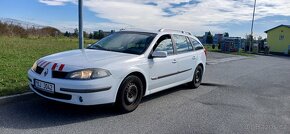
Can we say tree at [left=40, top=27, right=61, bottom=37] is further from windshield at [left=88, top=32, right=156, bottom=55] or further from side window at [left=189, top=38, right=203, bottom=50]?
windshield at [left=88, top=32, right=156, bottom=55]

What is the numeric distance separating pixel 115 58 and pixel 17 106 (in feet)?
6.25

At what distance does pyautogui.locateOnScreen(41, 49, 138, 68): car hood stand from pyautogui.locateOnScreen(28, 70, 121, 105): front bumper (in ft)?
0.97

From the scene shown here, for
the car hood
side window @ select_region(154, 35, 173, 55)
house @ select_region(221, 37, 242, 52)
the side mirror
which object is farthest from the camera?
house @ select_region(221, 37, 242, 52)

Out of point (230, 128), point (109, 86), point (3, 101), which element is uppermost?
point (109, 86)

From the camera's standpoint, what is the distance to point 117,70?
192 inches

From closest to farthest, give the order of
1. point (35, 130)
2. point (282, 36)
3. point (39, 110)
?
1. point (35, 130)
2. point (39, 110)
3. point (282, 36)

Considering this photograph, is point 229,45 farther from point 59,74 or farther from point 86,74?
point 59,74

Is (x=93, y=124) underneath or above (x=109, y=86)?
underneath

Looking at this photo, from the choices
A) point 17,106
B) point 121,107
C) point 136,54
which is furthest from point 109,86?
point 17,106

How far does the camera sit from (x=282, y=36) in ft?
160

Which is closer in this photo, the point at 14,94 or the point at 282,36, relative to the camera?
the point at 14,94

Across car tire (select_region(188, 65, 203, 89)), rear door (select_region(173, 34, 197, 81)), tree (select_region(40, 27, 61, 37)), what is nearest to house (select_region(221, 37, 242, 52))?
tree (select_region(40, 27, 61, 37))

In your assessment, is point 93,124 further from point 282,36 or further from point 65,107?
point 282,36

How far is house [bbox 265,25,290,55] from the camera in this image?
4769 centimetres
